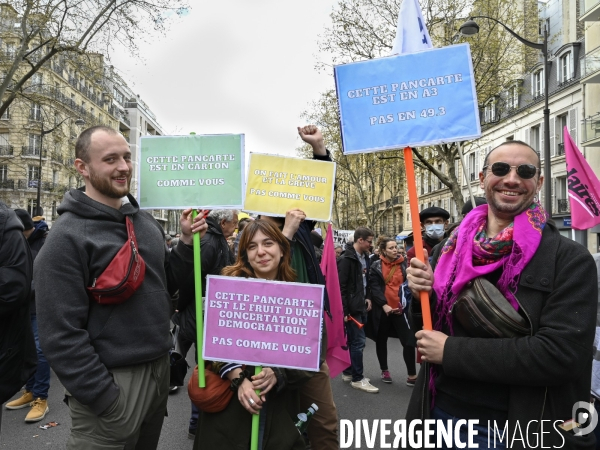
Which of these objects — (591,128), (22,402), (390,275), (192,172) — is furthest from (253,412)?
(591,128)

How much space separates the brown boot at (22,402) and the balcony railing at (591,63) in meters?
25.0

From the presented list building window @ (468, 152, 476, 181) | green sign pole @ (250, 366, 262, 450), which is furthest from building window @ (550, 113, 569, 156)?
green sign pole @ (250, 366, 262, 450)

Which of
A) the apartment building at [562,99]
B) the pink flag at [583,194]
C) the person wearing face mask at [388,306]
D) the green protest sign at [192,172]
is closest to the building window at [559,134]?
the apartment building at [562,99]

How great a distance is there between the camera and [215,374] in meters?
2.44

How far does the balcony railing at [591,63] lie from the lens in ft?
73.0

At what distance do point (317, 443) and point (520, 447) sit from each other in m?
1.75

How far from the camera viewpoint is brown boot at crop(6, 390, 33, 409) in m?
5.12

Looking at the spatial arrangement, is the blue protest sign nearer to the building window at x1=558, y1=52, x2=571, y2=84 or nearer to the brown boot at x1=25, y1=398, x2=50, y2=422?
the brown boot at x1=25, y1=398, x2=50, y2=422

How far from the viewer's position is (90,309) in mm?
2205

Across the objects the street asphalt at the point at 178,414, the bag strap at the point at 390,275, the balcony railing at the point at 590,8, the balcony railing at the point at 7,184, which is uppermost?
the balcony railing at the point at 590,8

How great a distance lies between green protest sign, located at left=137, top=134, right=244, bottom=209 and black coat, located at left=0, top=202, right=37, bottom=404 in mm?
802

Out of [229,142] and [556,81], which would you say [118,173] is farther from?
[556,81]

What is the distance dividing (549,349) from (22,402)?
5400mm

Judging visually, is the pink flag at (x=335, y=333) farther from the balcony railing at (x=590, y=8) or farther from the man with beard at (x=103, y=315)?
the balcony railing at (x=590, y=8)
